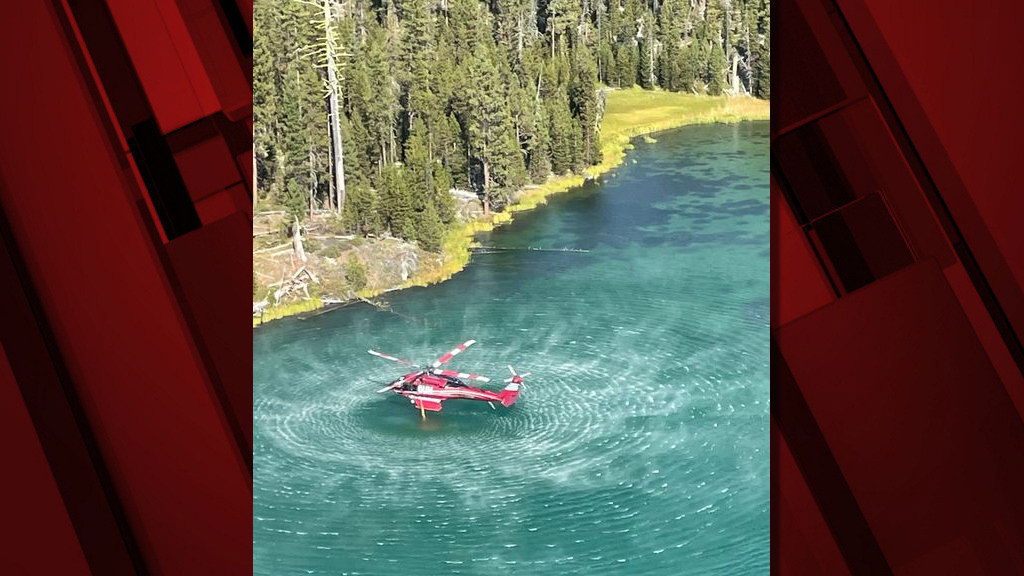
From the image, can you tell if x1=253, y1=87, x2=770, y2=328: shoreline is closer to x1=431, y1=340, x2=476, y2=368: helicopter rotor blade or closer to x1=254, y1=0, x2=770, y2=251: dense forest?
x1=254, y1=0, x2=770, y2=251: dense forest

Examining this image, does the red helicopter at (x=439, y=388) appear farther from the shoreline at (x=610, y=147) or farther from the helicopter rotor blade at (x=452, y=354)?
the shoreline at (x=610, y=147)
